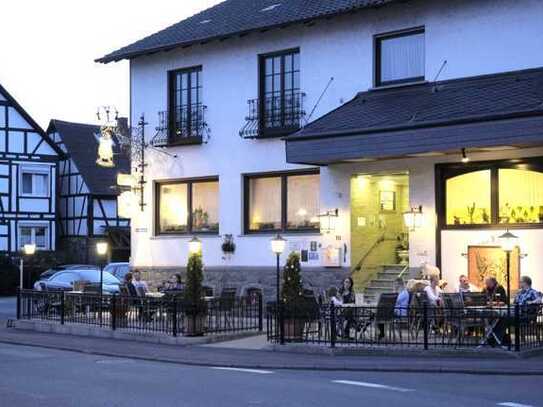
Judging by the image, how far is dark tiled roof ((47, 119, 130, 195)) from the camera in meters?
51.6

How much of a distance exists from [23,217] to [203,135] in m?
25.5

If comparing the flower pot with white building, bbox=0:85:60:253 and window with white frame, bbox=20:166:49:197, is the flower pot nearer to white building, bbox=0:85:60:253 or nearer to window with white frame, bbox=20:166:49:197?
white building, bbox=0:85:60:253

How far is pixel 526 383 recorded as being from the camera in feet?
46.0

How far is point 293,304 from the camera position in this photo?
18625 mm

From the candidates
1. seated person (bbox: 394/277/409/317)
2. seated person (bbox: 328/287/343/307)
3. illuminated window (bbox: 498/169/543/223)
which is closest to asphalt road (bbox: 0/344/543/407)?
seated person (bbox: 394/277/409/317)

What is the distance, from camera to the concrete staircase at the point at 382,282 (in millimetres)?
24203

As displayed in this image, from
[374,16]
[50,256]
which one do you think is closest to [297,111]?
[374,16]

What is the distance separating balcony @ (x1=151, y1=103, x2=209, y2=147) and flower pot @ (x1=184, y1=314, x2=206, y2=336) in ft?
27.2

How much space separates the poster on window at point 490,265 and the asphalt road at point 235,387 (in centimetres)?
685

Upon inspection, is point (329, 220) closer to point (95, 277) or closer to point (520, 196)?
point (520, 196)

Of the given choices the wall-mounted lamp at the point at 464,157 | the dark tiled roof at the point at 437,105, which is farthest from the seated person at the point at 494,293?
the dark tiled roof at the point at 437,105

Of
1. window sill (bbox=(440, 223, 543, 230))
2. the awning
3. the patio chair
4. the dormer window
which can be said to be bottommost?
the patio chair

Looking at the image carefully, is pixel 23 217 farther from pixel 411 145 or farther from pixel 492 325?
pixel 492 325

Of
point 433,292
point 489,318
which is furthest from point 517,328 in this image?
point 433,292
